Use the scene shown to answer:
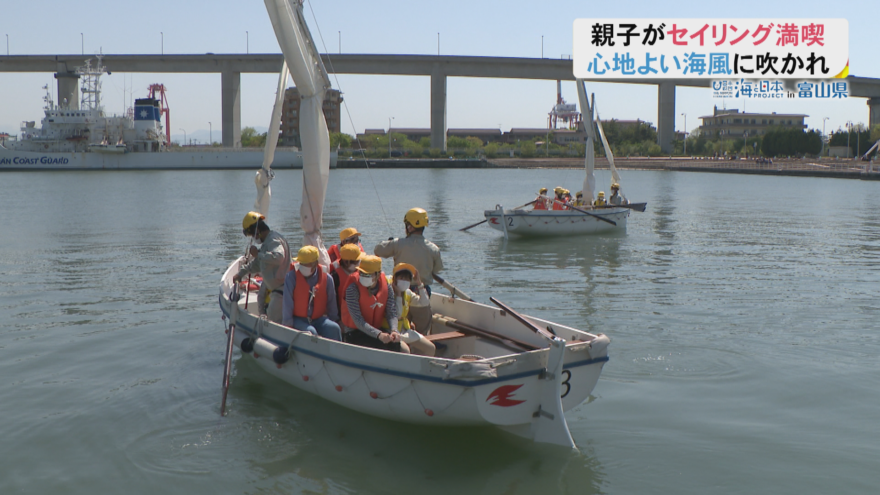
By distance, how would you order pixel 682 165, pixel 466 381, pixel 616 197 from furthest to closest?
pixel 682 165 < pixel 616 197 < pixel 466 381

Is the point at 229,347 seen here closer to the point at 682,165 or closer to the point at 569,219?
the point at 569,219

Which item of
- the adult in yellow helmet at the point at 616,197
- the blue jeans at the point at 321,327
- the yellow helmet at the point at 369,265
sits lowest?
the blue jeans at the point at 321,327

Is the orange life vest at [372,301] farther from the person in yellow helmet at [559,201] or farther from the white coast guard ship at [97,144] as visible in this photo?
the white coast guard ship at [97,144]

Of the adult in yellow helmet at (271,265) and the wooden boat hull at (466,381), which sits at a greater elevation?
the adult in yellow helmet at (271,265)

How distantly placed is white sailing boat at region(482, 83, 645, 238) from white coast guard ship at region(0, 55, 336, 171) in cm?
8029

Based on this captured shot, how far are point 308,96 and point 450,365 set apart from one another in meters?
6.14

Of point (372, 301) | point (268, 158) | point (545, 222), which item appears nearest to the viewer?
point (372, 301)

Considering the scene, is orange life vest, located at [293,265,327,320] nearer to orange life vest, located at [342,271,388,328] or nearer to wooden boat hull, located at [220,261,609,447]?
wooden boat hull, located at [220,261,609,447]

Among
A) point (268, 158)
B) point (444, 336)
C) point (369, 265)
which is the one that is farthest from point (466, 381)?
point (268, 158)

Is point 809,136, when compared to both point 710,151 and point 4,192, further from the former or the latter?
point 4,192

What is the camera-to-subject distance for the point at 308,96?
40.7ft

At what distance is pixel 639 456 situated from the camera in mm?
9102

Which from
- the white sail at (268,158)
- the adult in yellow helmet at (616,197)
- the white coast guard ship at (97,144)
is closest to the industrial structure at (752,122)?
the white coast guard ship at (97,144)

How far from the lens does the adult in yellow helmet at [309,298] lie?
1012 centimetres
